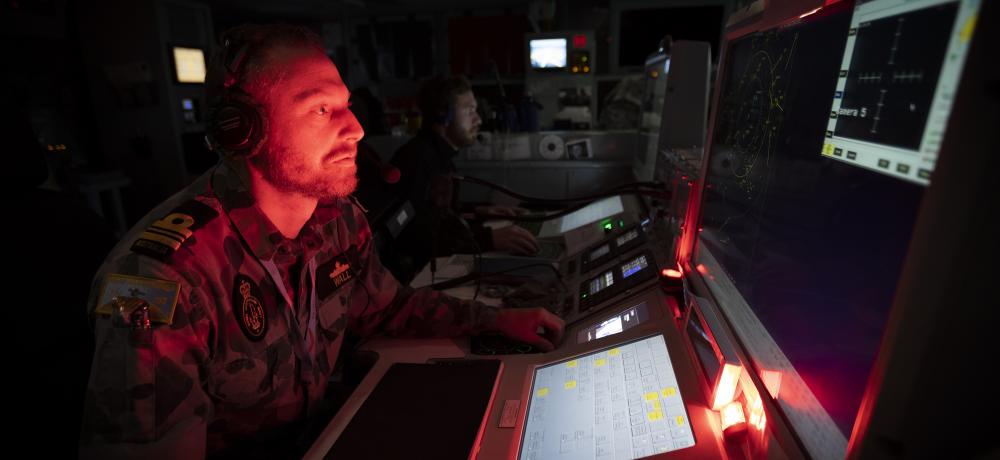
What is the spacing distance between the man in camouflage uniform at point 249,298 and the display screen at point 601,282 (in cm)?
18

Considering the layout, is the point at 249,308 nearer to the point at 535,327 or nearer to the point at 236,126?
the point at 236,126

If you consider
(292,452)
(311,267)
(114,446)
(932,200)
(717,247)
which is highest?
(932,200)

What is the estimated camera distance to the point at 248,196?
0.98 meters

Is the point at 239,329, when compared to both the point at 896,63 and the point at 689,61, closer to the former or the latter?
the point at 896,63

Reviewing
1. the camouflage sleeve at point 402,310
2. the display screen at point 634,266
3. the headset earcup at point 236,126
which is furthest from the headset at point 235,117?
the display screen at point 634,266

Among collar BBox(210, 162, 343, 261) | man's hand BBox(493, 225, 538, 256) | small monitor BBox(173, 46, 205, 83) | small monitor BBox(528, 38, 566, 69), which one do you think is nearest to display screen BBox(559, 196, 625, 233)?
man's hand BBox(493, 225, 538, 256)

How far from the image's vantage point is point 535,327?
109cm

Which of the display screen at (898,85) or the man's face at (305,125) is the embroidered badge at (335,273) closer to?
the man's face at (305,125)

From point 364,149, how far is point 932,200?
55.4 inches

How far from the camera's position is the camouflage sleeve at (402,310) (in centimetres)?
118

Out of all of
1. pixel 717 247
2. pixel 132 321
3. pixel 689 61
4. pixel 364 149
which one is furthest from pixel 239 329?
pixel 689 61

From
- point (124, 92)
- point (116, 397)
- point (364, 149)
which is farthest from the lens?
point (124, 92)

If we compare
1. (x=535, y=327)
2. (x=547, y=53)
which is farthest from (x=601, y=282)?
(x=547, y=53)

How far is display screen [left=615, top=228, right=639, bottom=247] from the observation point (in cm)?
142
